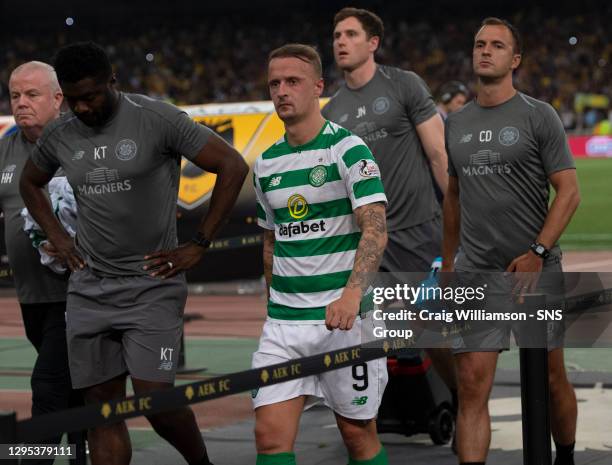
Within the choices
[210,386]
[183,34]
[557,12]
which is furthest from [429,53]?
[210,386]

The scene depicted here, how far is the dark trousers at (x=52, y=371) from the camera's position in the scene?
5770mm

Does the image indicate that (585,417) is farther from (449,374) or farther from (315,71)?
(315,71)

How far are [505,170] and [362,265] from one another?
1.32 metres

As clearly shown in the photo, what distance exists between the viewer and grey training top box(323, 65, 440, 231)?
23.4 feet

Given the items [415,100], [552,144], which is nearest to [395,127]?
[415,100]

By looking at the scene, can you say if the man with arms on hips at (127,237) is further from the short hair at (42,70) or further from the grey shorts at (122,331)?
the short hair at (42,70)

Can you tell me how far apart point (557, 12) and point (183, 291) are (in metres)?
49.6

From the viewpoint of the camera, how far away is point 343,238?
4859 millimetres

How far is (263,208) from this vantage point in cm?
513

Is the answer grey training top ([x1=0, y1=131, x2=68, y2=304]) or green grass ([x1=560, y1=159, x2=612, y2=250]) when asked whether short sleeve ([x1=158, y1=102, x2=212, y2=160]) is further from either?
green grass ([x1=560, y1=159, x2=612, y2=250])

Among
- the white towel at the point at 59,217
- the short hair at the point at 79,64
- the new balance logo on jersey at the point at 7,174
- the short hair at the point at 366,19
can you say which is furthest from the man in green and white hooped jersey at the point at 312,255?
the short hair at the point at 366,19

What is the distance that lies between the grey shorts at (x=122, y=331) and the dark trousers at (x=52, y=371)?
1.85ft

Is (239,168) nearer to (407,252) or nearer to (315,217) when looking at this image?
(315,217)

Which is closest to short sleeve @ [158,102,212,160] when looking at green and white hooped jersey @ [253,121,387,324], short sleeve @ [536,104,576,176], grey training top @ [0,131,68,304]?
green and white hooped jersey @ [253,121,387,324]
